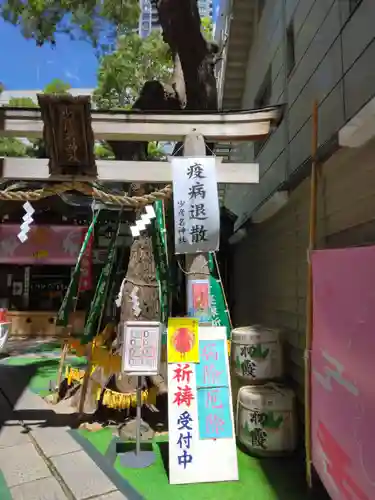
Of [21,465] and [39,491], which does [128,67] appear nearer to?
[21,465]

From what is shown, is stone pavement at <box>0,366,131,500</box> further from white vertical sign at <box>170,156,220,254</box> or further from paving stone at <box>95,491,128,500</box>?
white vertical sign at <box>170,156,220,254</box>

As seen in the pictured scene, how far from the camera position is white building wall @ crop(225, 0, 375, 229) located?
13.6ft

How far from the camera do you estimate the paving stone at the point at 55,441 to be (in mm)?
5387

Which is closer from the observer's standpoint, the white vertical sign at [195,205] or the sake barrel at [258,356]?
the white vertical sign at [195,205]

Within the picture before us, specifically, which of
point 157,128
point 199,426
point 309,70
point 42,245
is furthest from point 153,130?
point 42,245

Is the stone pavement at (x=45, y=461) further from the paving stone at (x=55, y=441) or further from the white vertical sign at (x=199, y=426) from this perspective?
the white vertical sign at (x=199, y=426)

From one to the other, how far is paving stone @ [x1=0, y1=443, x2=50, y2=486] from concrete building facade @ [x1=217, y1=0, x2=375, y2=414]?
12.7 feet

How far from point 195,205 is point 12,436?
453 cm

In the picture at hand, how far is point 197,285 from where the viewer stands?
543 centimetres

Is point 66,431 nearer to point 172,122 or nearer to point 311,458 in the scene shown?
point 311,458

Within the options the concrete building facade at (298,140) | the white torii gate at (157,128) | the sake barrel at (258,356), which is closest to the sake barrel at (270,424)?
the sake barrel at (258,356)

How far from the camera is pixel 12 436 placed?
593 cm

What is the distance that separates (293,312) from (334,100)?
3.42m

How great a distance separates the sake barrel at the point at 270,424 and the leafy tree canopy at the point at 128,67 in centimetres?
1516
